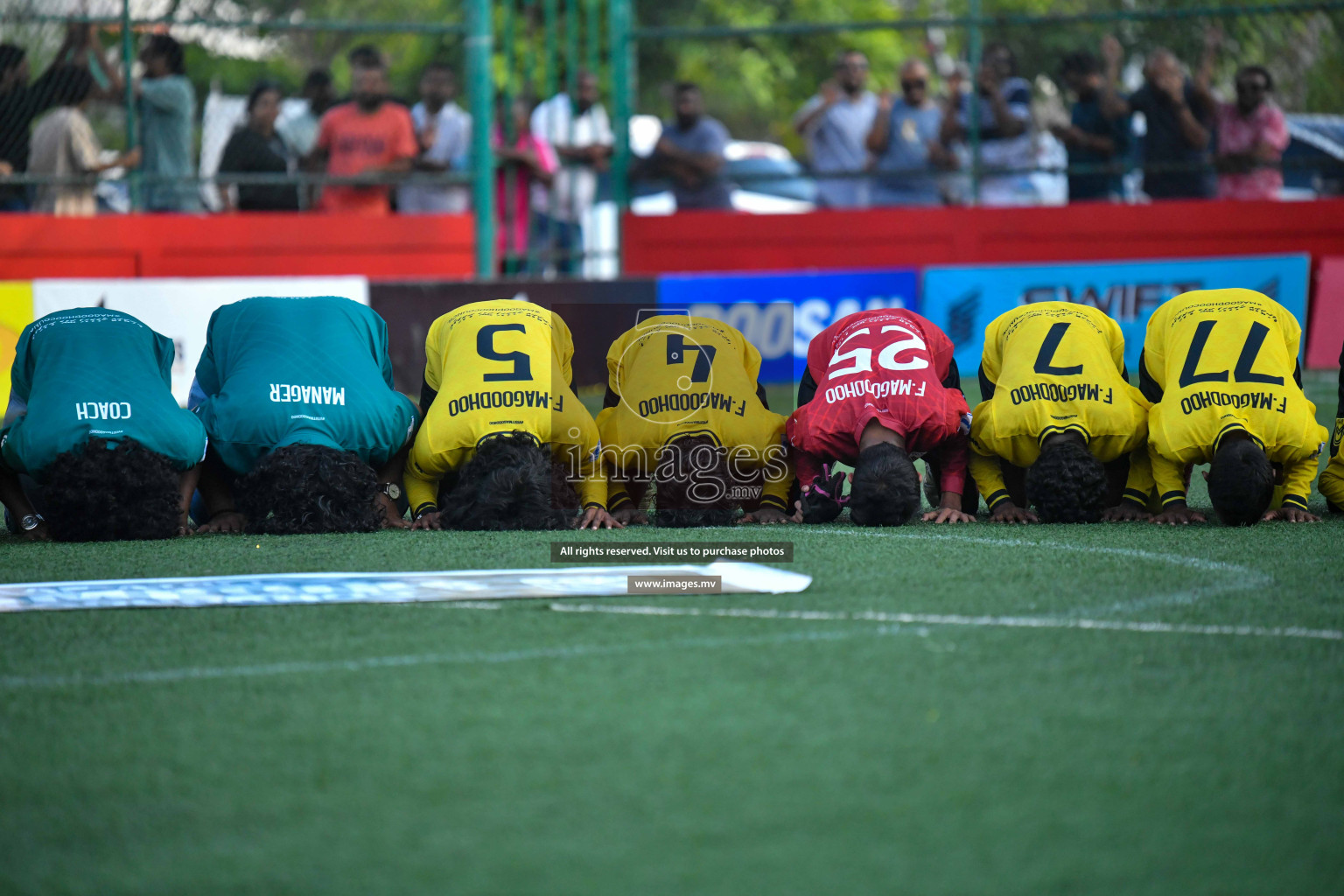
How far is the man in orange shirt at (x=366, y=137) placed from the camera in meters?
13.4

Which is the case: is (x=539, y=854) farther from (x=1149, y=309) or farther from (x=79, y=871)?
(x=1149, y=309)

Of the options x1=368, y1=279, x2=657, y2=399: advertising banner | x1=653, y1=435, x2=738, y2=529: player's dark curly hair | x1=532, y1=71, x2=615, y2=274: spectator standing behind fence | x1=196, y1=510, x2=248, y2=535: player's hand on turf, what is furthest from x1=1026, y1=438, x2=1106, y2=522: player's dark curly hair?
x1=532, y1=71, x2=615, y2=274: spectator standing behind fence

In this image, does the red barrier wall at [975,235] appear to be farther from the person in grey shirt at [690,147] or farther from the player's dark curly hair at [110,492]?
the player's dark curly hair at [110,492]

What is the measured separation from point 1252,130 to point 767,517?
854cm

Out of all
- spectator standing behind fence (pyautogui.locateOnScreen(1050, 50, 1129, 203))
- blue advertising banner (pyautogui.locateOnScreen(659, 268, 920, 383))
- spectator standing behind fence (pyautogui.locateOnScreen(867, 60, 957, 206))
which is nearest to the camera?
blue advertising banner (pyautogui.locateOnScreen(659, 268, 920, 383))

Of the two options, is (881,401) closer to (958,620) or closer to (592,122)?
(958,620)

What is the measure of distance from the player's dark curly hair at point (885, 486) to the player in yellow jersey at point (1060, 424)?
0.52 m

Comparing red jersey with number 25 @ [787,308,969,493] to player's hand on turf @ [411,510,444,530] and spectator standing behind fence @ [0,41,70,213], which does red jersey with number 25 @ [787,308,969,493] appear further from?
spectator standing behind fence @ [0,41,70,213]

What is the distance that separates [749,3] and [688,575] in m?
27.1

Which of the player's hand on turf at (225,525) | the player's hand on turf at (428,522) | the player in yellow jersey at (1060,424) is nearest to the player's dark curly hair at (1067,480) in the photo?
the player in yellow jersey at (1060,424)

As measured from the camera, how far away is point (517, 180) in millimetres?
14281

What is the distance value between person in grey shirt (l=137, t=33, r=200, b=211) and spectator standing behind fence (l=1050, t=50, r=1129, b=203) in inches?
297

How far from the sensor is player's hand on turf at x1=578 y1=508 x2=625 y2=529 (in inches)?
263

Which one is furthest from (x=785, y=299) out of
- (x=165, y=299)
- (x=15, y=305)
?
(x=15, y=305)
